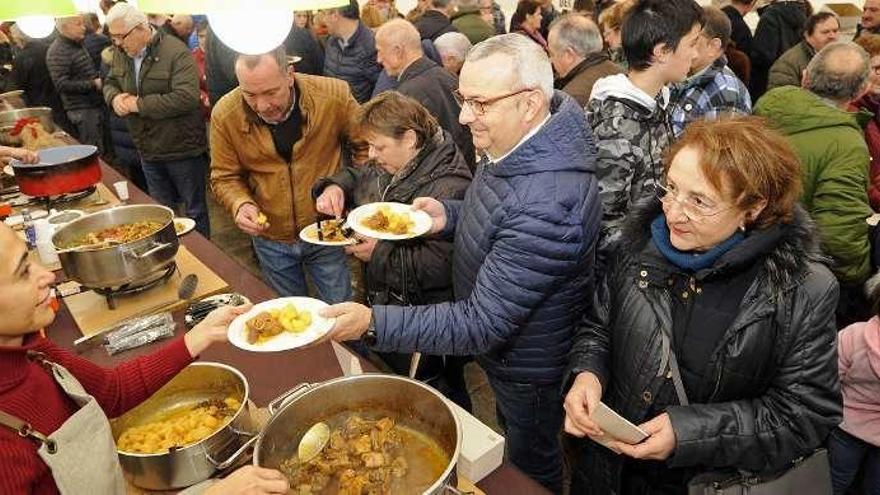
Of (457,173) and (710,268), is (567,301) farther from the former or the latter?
(457,173)

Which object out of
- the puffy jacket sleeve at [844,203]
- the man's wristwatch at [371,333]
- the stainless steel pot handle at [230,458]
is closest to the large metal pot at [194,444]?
the stainless steel pot handle at [230,458]

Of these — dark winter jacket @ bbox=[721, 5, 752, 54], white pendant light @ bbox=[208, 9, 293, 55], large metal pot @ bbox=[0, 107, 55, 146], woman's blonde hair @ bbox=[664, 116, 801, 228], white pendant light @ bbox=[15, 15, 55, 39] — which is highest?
white pendant light @ bbox=[208, 9, 293, 55]

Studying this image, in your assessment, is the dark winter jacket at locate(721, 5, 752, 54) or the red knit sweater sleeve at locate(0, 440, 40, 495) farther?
the dark winter jacket at locate(721, 5, 752, 54)

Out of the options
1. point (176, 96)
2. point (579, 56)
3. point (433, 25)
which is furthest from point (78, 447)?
point (433, 25)

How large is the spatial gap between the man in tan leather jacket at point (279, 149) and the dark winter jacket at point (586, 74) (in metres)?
1.36

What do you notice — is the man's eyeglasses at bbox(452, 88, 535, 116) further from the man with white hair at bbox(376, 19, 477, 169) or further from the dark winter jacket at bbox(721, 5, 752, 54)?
the dark winter jacket at bbox(721, 5, 752, 54)

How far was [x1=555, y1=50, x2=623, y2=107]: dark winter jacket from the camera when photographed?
3588 millimetres

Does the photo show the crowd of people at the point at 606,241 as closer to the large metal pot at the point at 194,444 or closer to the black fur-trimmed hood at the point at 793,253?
the black fur-trimmed hood at the point at 793,253

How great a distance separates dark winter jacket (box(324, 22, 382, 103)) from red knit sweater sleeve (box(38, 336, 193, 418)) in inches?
156

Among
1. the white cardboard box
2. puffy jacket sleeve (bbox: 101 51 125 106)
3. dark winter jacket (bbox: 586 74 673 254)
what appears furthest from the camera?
puffy jacket sleeve (bbox: 101 51 125 106)

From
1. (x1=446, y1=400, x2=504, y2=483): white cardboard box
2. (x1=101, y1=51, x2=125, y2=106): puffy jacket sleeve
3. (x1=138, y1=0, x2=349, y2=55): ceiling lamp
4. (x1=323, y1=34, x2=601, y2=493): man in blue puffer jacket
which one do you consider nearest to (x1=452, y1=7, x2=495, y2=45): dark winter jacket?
(x1=101, y1=51, x2=125, y2=106): puffy jacket sleeve

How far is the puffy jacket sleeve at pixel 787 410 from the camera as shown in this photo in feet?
4.67

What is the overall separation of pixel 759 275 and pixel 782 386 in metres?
0.28

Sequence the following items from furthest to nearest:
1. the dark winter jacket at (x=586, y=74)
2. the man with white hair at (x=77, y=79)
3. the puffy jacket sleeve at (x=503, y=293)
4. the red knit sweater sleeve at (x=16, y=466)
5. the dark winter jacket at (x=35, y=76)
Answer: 1. the dark winter jacket at (x=35, y=76)
2. the man with white hair at (x=77, y=79)
3. the dark winter jacket at (x=586, y=74)
4. the puffy jacket sleeve at (x=503, y=293)
5. the red knit sweater sleeve at (x=16, y=466)
